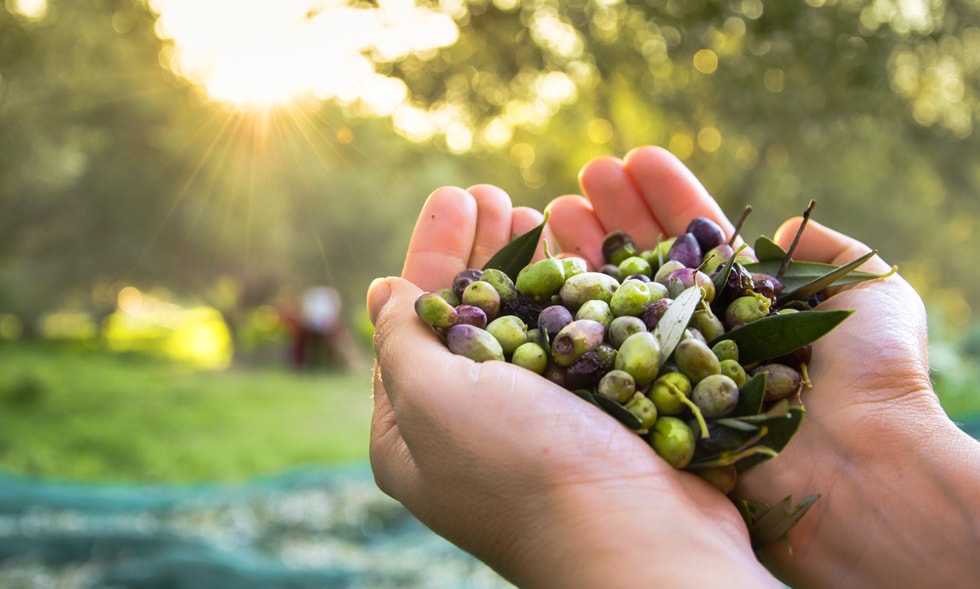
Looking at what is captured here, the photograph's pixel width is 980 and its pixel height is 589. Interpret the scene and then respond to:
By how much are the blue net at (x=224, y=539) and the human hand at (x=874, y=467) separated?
2228 mm

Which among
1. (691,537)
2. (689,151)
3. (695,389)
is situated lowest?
(691,537)

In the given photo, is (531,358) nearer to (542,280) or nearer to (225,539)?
(542,280)

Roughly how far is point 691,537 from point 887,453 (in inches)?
25.9

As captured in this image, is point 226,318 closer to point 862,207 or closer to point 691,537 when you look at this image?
point 862,207

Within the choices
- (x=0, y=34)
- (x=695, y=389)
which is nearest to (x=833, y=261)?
(x=695, y=389)

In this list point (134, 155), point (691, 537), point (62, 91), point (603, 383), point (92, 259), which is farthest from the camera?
point (92, 259)

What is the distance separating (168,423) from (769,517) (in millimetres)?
8006

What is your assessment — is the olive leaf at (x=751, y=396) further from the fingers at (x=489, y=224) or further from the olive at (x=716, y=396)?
the fingers at (x=489, y=224)

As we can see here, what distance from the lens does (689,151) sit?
6703mm

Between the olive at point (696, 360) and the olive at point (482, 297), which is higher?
the olive at point (482, 297)

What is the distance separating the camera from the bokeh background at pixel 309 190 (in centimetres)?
333

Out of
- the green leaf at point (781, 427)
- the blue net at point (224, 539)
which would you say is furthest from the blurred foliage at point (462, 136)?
the blue net at point (224, 539)

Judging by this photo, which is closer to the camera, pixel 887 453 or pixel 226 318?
pixel 887 453

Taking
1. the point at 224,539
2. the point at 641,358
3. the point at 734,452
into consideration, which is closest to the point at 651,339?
the point at 641,358
